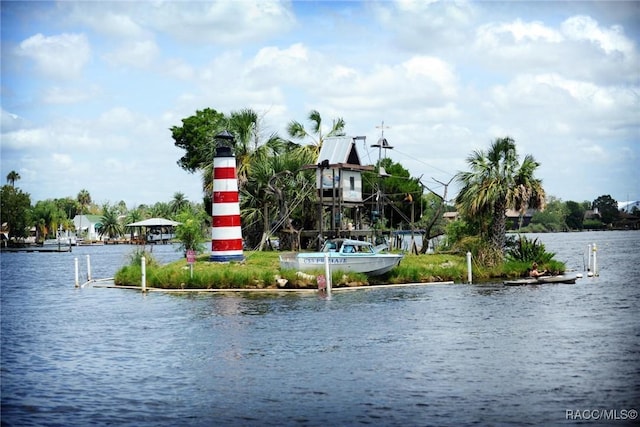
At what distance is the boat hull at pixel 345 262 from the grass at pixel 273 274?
1.25ft

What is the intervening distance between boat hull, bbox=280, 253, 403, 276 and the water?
10.4ft

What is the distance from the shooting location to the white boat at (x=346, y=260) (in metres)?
43.0

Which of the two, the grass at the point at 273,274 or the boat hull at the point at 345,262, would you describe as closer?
the grass at the point at 273,274

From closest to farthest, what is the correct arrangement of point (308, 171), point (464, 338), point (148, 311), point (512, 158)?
point (464, 338) → point (148, 311) → point (512, 158) → point (308, 171)

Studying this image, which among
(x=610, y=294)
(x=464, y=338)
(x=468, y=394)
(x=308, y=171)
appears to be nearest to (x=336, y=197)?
(x=308, y=171)

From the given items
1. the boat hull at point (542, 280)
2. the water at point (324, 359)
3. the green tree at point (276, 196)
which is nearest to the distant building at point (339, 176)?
the green tree at point (276, 196)

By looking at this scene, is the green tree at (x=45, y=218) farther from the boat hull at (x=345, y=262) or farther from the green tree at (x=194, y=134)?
the boat hull at (x=345, y=262)

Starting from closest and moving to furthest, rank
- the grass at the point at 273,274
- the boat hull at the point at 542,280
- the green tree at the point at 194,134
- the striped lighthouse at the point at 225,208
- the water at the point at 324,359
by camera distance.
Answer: the water at the point at 324,359
the grass at the point at 273,274
the boat hull at the point at 542,280
the striped lighthouse at the point at 225,208
the green tree at the point at 194,134

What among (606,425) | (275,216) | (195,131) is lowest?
(606,425)

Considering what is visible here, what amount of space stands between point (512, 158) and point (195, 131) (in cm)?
4801

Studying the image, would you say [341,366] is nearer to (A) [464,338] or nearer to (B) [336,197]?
(A) [464,338]

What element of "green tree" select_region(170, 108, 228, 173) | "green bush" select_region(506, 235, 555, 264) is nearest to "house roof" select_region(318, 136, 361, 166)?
"green bush" select_region(506, 235, 555, 264)

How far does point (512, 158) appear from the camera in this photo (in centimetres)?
5122

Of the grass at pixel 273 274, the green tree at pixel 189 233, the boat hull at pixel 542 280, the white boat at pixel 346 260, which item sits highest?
the green tree at pixel 189 233
